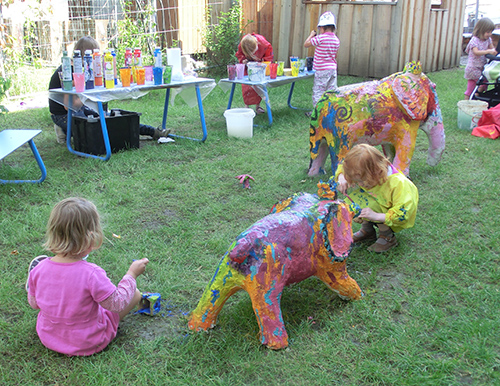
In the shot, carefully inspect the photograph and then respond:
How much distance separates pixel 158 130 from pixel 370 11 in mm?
5770

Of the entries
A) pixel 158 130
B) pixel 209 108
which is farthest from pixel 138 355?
pixel 209 108

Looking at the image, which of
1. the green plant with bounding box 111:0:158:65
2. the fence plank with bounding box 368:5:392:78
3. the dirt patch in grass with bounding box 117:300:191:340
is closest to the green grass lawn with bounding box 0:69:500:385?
the dirt patch in grass with bounding box 117:300:191:340

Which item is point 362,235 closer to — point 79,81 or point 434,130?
point 434,130

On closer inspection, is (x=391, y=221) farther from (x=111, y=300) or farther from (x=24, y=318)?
(x=24, y=318)

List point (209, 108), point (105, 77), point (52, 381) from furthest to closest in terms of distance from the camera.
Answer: point (209, 108) → point (105, 77) → point (52, 381)

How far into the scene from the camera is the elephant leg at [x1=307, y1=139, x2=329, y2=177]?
4566mm

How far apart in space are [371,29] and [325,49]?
336 centimetres

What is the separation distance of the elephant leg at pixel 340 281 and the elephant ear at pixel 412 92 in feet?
6.49

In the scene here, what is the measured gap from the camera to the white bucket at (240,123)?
6.07 meters

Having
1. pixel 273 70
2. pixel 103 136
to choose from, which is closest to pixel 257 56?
pixel 273 70

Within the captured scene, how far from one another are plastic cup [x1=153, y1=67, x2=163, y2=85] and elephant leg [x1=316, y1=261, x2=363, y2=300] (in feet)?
12.2

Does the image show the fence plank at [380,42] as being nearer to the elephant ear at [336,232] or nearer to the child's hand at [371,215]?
the child's hand at [371,215]

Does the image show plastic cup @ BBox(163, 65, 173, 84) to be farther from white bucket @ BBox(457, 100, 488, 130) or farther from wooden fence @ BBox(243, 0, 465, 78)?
wooden fence @ BBox(243, 0, 465, 78)

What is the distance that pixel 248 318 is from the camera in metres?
2.62
